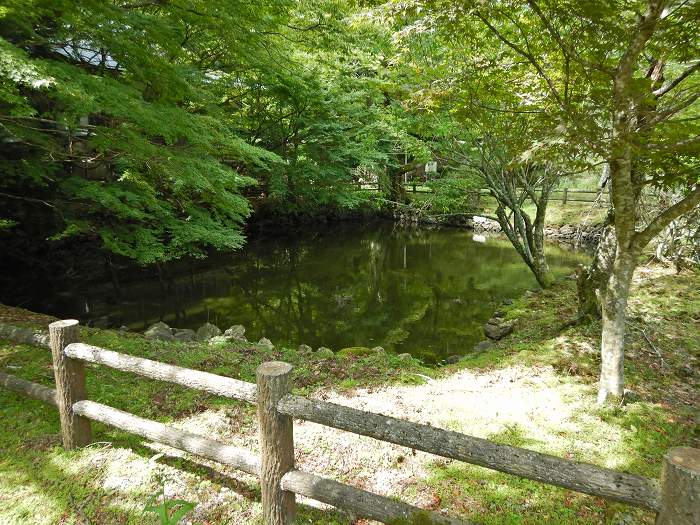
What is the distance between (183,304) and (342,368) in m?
7.75

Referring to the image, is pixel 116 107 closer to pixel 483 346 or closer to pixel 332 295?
pixel 483 346

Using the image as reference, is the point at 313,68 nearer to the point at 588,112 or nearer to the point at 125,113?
the point at 125,113

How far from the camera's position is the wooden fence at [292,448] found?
189cm

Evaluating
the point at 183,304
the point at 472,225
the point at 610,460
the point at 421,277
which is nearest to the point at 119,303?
the point at 183,304

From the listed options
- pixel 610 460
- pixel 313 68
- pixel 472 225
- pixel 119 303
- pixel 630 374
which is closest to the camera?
pixel 610 460

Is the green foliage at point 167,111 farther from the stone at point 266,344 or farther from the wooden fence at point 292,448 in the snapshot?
the stone at point 266,344

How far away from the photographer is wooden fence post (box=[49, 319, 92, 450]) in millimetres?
3500

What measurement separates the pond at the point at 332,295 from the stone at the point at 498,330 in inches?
12.2

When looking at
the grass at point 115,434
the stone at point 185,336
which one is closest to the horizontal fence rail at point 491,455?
the grass at point 115,434

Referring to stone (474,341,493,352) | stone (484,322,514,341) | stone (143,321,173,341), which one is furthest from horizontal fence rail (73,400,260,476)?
stone (484,322,514,341)

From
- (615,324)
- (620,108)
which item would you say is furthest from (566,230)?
(620,108)

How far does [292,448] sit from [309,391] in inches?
95.3

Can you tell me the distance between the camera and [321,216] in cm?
2592

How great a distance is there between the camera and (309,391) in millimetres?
5164
